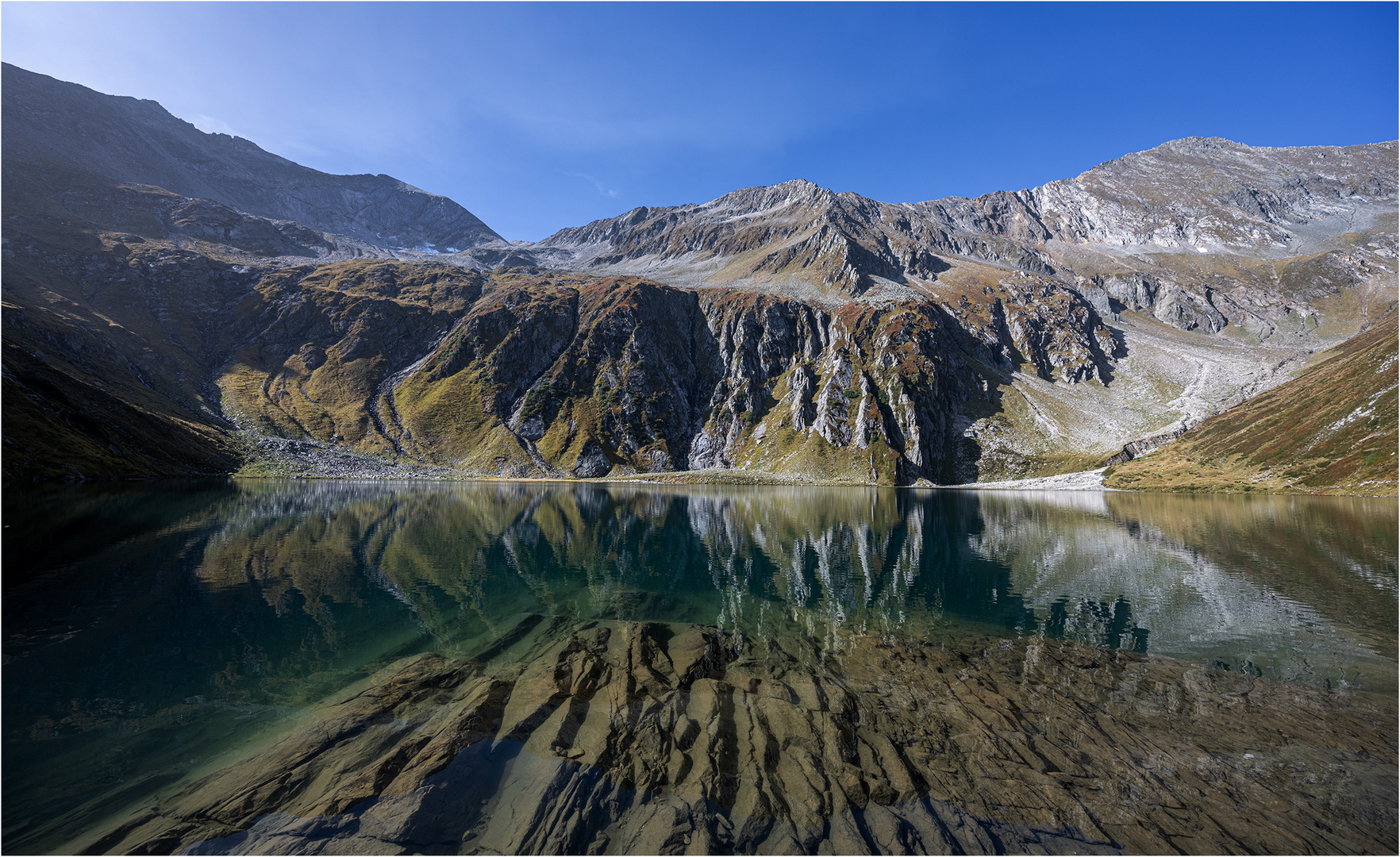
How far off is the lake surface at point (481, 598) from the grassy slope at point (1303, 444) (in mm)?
33153

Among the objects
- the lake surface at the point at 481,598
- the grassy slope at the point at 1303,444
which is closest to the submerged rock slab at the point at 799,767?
the lake surface at the point at 481,598

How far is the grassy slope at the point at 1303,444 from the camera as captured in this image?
9344 centimetres

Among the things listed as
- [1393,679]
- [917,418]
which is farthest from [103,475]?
[917,418]

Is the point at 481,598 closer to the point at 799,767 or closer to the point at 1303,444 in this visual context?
the point at 799,767

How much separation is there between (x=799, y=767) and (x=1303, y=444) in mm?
162579

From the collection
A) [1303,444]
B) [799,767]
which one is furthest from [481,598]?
[1303,444]

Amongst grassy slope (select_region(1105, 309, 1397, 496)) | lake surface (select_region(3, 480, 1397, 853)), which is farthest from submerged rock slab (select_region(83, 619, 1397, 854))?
grassy slope (select_region(1105, 309, 1397, 496))

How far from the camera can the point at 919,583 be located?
131ft

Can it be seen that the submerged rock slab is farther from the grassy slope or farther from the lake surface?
the grassy slope

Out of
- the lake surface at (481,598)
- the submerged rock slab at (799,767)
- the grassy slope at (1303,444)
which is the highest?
the grassy slope at (1303,444)

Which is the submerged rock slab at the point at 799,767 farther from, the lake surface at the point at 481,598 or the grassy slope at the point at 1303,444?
the grassy slope at the point at 1303,444

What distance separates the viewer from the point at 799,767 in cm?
1459

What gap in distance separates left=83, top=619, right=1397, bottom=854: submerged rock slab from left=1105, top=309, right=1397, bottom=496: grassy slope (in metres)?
118

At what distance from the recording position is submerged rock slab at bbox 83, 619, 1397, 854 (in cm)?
1175
